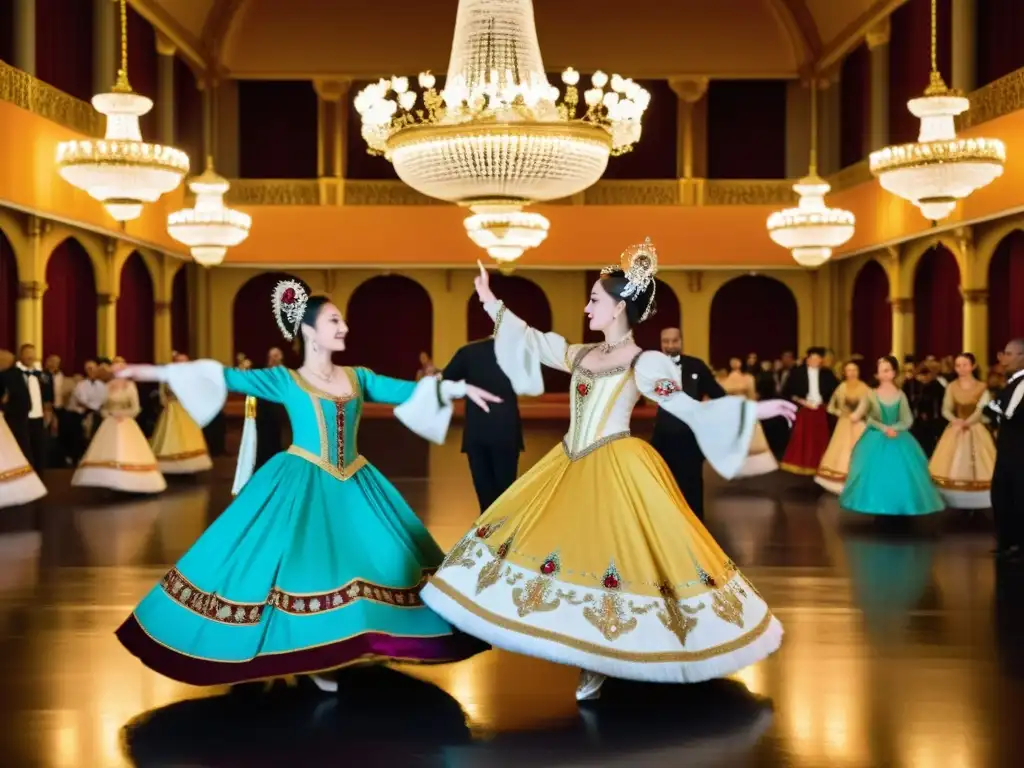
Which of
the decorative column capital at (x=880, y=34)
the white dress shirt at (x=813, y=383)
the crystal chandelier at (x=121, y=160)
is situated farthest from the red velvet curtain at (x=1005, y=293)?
the crystal chandelier at (x=121, y=160)

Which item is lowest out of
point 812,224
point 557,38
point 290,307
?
point 290,307

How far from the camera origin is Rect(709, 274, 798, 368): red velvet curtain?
70.4 ft

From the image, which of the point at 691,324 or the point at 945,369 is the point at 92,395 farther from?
the point at 691,324

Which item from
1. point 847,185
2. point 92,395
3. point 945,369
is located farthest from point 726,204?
point 92,395

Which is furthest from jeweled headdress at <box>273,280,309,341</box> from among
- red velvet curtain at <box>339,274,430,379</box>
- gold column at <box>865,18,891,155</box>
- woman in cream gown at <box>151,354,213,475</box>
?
red velvet curtain at <box>339,274,430,379</box>

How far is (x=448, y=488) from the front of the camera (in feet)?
34.1

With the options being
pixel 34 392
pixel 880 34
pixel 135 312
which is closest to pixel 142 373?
pixel 34 392

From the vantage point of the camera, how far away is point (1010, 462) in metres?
7.10

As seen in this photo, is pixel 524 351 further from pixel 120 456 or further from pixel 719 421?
pixel 120 456

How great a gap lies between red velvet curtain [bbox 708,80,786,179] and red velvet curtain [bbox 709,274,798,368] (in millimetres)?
1870

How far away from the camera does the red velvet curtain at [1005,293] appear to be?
13.8m

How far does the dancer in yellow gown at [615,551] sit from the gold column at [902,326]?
13.7 metres

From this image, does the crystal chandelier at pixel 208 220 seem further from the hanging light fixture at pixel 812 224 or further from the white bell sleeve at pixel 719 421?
the white bell sleeve at pixel 719 421

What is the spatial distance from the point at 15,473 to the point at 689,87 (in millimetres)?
14195
